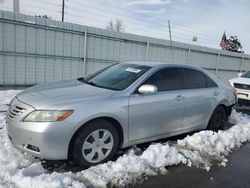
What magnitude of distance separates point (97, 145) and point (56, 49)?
7.05 meters

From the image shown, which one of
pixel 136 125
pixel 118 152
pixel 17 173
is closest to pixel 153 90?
pixel 136 125

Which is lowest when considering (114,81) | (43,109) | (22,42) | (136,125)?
(136,125)

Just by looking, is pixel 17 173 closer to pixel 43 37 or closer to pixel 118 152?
pixel 118 152

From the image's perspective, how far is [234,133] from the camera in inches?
239

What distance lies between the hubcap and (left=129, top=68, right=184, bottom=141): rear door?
0.43 m

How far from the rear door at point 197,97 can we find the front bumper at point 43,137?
2455 mm

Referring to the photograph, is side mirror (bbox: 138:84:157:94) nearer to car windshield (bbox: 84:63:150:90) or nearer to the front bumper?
car windshield (bbox: 84:63:150:90)

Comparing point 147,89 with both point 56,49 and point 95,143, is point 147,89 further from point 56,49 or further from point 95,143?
point 56,49

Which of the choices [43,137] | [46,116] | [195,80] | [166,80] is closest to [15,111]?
[46,116]

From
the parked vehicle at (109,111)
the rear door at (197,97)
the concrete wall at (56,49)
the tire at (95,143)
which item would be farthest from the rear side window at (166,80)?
the concrete wall at (56,49)

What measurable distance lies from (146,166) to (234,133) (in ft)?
9.14

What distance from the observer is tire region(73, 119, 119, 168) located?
13.0 ft

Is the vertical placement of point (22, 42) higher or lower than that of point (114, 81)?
higher

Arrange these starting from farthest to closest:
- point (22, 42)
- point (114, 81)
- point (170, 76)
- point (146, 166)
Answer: point (22, 42)
point (170, 76)
point (114, 81)
point (146, 166)
